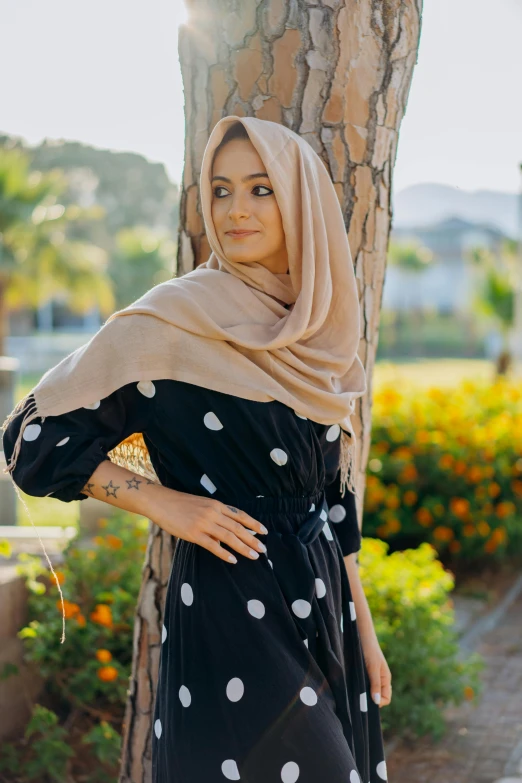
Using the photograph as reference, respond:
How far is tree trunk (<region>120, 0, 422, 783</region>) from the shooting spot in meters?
2.15

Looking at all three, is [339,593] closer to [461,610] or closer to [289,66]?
[289,66]

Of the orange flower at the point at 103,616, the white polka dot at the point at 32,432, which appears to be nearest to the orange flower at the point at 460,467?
the orange flower at the point at 103,616

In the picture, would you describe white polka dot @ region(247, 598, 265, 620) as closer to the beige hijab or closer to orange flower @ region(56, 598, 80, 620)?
the beige hijab

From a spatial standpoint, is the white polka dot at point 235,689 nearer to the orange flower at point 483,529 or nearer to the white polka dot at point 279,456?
the white polka dot at point 279,456

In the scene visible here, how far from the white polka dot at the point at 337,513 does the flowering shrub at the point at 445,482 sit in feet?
11.1

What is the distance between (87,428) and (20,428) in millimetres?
131

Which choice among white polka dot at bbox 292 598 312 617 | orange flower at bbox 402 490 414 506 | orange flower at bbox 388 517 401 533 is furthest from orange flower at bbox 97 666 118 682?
orange flower at bbox 402 490 414 506

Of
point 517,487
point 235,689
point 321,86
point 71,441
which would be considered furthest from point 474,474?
point 71,441

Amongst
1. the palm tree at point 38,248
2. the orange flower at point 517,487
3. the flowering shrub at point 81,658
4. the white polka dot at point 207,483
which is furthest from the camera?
the palm tree at point 38,248

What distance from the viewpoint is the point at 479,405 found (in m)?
6.38

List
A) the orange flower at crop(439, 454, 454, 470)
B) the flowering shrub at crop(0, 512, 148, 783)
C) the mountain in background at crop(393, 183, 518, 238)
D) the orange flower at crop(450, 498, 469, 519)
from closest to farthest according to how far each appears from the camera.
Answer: the flowering shrub at crop(0, 512, 148, 783) → the mountain in background at crop(393, 183, 518, 238) → the orange flower at crop(450, 498, 469, 519) → the orange flower at crop(439, 454, 454, 470)

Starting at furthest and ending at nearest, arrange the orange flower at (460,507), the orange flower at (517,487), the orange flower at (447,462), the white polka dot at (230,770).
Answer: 1. the orange flower at (517,487)
2. the orange flower at (447,462)
3. the orange flower at (460,507)
4. the white polka dot at (230,770)

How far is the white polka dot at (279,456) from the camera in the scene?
175 cm

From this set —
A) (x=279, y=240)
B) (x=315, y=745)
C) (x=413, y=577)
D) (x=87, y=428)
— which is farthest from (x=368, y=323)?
(x=413, y=577)
